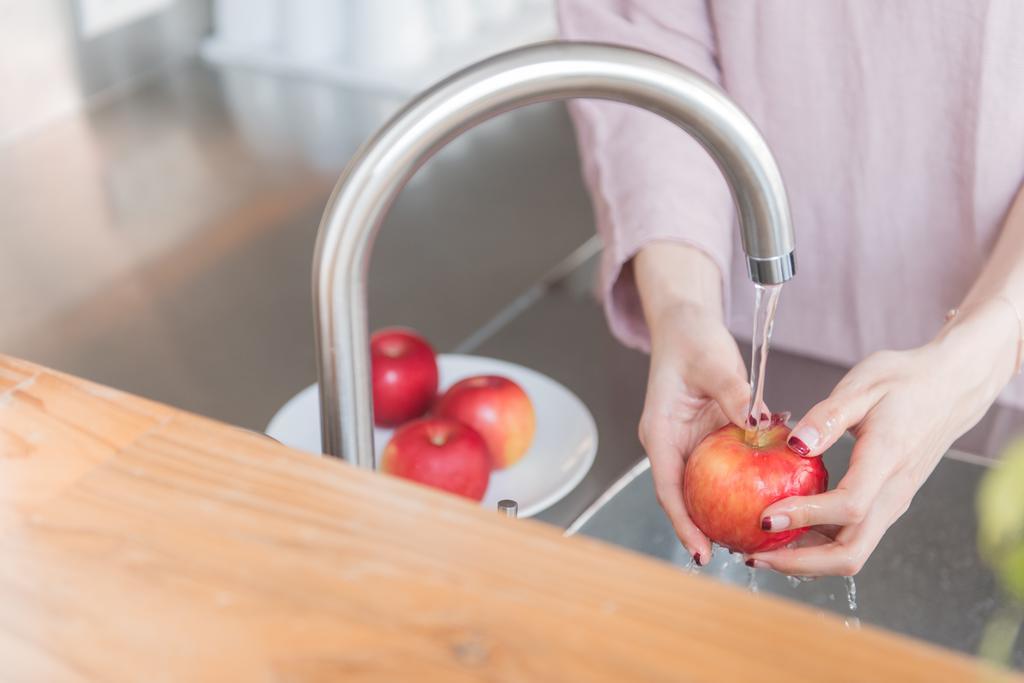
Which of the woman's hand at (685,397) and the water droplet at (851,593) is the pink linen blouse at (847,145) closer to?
the woman's hand at (685,397)

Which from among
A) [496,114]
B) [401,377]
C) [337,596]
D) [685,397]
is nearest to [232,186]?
[401,377]

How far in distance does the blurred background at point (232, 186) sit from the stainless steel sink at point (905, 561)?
371mm

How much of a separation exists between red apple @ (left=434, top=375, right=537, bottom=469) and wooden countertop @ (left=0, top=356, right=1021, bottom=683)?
0.52 meters

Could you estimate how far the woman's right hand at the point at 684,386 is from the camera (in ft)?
2.55

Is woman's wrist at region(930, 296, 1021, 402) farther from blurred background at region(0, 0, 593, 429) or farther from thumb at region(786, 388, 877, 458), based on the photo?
blurred background at region(0, 0, 593, 429)

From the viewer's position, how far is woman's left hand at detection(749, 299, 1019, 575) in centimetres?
71

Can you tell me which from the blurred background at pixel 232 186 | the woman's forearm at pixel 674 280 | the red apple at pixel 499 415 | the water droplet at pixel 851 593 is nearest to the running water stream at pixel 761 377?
the water droplet at pixel 851 593

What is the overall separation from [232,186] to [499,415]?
0.78 meters

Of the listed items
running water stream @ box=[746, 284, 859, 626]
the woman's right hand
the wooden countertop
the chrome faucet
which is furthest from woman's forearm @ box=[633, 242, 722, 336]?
the wooden countertop

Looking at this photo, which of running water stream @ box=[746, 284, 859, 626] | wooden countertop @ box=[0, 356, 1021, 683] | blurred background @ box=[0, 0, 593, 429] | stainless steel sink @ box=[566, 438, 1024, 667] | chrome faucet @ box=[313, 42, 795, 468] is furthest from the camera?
blurred background @ box=[0, 0, 593, 429]

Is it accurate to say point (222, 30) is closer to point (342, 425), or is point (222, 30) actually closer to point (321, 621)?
point (342, 425)

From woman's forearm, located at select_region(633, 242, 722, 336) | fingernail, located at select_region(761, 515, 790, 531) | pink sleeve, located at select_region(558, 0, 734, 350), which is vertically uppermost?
pink sleeve, located at select_region(558, 0, 734, 350)

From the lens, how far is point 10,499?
39 centimetres

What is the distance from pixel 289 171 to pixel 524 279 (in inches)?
17.4
